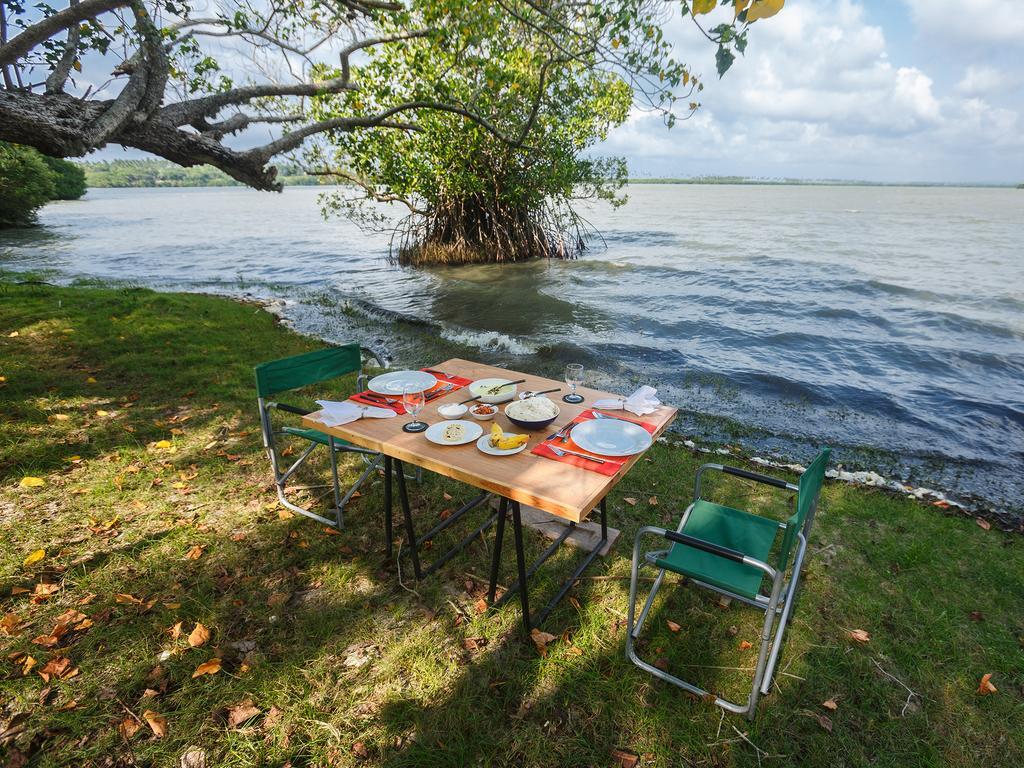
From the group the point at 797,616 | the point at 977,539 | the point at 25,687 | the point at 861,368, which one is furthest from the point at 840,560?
the point at 861,368

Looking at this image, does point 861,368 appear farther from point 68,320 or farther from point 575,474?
point 68,320

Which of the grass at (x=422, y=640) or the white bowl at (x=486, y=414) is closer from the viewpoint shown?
the grass at (x=422, y=640)

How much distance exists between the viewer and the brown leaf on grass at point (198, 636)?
2.65 m

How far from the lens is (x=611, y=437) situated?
8.82 ft

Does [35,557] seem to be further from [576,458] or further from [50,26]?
[50,26]

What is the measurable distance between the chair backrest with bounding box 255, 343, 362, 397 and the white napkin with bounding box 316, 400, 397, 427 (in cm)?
70

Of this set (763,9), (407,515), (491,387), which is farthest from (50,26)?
(763,9)

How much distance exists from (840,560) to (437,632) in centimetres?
282

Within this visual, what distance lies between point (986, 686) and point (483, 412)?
118 inches

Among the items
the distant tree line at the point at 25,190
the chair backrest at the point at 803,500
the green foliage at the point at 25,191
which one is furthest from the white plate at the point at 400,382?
the green foliage at the point at 25,191

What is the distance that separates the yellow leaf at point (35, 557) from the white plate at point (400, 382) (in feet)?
7.74

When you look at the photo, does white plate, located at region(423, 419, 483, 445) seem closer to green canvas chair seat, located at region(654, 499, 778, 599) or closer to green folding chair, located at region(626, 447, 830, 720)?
green folding chair, located at region(626, 447, 830, 720)

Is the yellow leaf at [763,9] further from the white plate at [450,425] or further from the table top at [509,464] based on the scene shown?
the white plate at [450,425]

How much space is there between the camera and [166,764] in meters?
2.11
